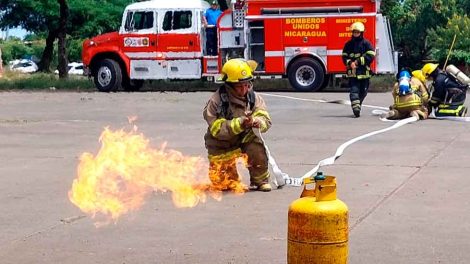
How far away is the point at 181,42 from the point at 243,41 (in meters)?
1.75

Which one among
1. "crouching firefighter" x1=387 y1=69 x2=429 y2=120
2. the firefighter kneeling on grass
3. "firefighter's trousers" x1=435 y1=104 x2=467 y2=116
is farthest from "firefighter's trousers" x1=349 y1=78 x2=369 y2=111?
the firefighter kneeling on grass

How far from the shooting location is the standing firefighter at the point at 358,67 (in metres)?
Result: 16.5

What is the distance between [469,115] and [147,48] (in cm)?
1114

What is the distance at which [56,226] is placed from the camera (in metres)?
7.49

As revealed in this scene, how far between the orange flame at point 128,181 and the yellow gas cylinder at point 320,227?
3224 millimetres

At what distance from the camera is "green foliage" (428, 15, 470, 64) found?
97.9 feet

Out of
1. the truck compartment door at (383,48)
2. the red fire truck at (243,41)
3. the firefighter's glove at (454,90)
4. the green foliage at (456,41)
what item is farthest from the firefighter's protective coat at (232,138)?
the green foliage at (456,41)

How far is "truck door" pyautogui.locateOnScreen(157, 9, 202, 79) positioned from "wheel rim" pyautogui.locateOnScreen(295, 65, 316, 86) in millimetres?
2809

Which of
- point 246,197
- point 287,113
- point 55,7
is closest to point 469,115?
point 287,113

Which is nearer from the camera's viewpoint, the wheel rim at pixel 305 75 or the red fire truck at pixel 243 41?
the red fire truck at pixel 243 41

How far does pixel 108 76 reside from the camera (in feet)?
85.1

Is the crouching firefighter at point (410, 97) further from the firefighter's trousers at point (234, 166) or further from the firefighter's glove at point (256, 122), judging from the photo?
the firefighter's glove at point (256, 122)

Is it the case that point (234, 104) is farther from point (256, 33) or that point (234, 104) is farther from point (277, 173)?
point (256, 33)

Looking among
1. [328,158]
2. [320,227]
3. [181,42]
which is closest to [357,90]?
[328,158]
